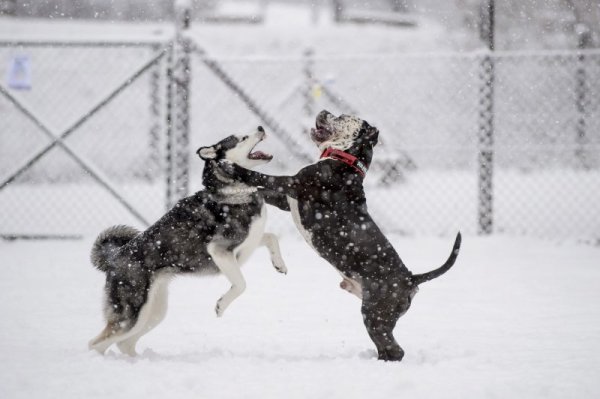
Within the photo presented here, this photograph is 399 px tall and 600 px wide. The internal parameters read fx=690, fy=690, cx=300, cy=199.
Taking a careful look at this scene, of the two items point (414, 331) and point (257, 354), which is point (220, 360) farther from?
point (414, 331)

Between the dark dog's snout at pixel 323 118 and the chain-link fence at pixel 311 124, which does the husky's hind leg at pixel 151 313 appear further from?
the chain-link fence at pixel 311 124

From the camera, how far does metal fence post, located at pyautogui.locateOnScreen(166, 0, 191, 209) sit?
6535 mm

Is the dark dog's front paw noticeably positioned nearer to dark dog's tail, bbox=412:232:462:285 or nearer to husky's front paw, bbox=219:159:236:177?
dark dog's tail, bbox=412:232:462:285

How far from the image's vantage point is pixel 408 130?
1125 centimetres

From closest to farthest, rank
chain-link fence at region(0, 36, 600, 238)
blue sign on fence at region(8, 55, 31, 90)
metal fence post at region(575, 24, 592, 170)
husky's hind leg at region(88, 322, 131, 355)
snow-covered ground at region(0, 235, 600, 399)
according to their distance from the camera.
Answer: snow-covered ground at region(0, 235, 600, 399) < husky's hind leg at region(88, 322, 131, 355) < chain-link fence at region(0, 36, 600, 238) < blue sign on fence at region(8, 55, 31, 90) < metal fence post at region(575, 24, 592, 170)

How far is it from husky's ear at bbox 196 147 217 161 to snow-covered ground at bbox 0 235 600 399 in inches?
38.4

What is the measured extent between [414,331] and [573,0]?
7073 mm

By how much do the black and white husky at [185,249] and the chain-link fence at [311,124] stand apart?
9.89ft

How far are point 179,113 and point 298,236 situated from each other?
5.44ft

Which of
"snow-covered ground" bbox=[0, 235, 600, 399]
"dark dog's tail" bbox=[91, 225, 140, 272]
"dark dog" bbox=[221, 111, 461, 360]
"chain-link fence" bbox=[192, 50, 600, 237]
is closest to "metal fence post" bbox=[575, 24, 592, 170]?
"chain-link fence" bbox=[192, 50, 600, 237]

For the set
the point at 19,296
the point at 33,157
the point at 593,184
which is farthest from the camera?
the point at 593,184

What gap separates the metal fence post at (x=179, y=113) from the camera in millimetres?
6535

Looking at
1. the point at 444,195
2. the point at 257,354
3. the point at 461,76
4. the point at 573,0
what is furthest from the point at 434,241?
the point at 461,76

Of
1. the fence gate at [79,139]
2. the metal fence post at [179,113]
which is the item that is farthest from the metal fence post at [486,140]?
the fence gate at [79,139]
